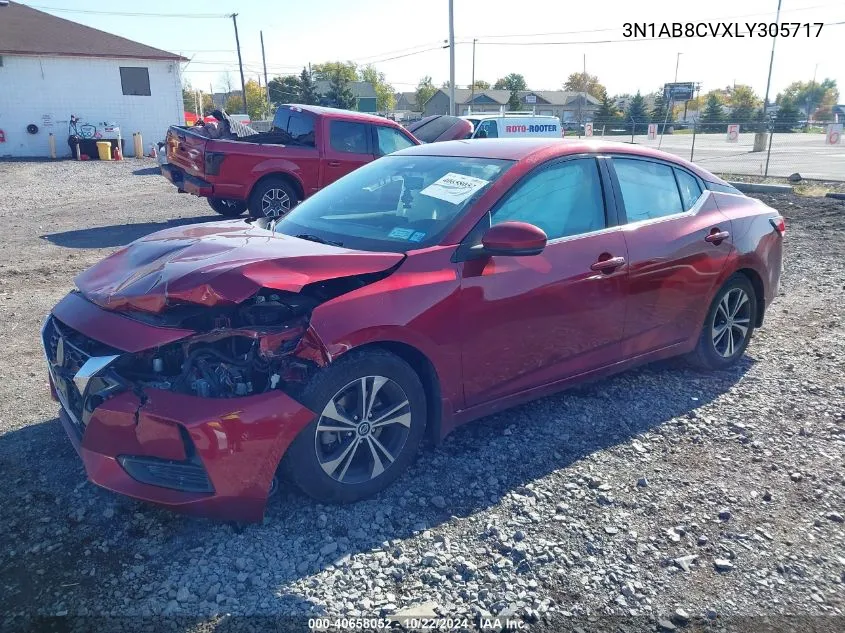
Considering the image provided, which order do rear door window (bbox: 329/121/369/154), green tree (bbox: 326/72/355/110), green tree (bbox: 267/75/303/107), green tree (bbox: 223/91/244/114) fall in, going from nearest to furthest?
rear door window (bbox: 329/121/369/154) → green tree (bbox: 326/72/355/110) → green tree (bbox: 267/75/303/107) → green tree (bbox: 223/91/244/114)

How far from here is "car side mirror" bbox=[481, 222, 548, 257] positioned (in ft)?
11.3

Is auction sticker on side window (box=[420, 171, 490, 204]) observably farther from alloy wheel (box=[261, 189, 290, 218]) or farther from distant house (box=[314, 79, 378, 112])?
distant house (box=[314, 79, 378, 112])

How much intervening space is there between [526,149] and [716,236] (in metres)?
1.60

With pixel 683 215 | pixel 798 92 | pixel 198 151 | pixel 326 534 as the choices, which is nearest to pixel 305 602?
pixel 326 534

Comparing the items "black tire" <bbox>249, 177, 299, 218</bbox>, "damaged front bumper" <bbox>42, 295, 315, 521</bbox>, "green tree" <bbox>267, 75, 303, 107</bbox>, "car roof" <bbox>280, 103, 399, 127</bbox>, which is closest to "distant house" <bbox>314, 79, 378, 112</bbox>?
"green tree" <bbox>267, 75, 303, 107</bbox>

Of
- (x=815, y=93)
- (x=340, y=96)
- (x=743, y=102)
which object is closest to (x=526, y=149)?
(x=340, y=96)

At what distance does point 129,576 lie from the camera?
2818 mm

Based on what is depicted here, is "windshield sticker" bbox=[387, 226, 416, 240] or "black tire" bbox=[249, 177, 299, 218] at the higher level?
"windshield sticker" bbox=[387, 226, 416, 240]

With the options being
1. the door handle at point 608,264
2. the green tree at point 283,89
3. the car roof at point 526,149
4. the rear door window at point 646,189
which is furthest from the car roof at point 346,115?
the green tree at point 283,89

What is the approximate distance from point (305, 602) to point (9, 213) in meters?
12.7

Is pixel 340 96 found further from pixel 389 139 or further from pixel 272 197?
pixel 272 197

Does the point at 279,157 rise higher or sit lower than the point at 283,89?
lower

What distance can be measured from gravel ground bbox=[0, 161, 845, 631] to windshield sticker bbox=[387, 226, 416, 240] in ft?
4.01

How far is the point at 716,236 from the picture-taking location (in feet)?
15.5
